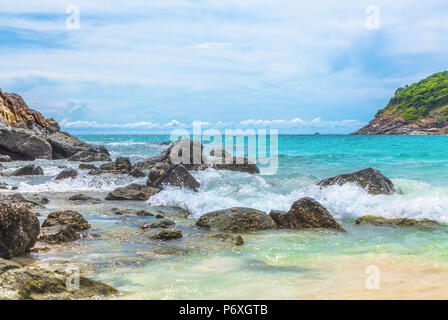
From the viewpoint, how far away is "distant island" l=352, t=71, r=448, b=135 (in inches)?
3442

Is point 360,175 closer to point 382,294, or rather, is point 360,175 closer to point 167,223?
point 167,223

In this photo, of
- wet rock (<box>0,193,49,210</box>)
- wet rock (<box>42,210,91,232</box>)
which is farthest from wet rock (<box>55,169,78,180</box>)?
wet rock (<box>42,210,91,232</box>)

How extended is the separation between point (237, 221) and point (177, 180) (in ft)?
17.7

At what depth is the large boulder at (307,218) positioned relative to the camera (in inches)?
314

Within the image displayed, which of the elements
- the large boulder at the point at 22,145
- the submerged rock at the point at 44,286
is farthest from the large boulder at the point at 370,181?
the large boulder at the point at 22,145

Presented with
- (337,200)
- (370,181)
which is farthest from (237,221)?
(370,181)

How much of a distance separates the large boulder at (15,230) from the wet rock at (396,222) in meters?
6.22

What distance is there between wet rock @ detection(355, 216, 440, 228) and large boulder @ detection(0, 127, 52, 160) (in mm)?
23475

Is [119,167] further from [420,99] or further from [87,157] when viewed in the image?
[420,99]

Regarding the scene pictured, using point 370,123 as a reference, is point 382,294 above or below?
below

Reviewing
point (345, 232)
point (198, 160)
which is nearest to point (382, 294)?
point (345, 232)

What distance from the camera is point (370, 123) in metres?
109

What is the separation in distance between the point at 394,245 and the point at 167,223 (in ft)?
13.6

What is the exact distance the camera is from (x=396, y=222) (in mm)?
8398
